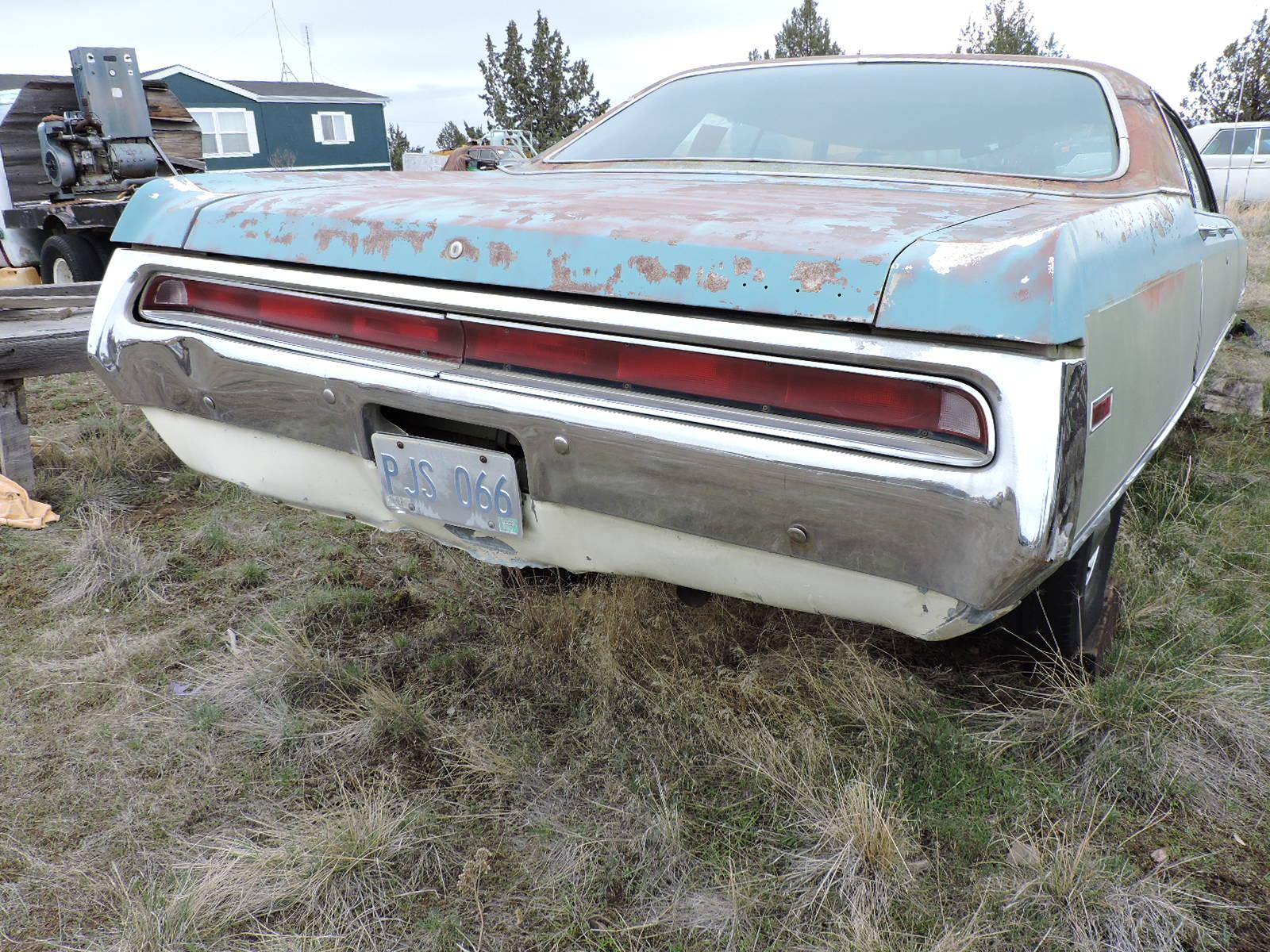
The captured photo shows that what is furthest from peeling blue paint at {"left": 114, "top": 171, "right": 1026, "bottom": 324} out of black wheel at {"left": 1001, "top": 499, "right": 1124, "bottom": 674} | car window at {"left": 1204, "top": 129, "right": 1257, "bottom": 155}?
car window at {"left": 1204, "top": 129, "right": 1257, "bottom": 155}

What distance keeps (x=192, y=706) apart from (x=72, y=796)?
13.8 inches

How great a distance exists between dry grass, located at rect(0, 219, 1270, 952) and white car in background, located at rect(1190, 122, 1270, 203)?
14715mm

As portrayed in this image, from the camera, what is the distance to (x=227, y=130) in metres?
23.9

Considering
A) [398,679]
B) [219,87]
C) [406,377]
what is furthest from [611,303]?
[219,87]

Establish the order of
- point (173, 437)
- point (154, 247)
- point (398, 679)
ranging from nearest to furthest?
point (154, 247)
point (173, 437)
point (398, 679)

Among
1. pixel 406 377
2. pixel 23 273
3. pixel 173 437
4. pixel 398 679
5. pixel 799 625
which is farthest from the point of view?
pixel 23 273

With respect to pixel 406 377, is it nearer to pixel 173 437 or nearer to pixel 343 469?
pixel 343 469

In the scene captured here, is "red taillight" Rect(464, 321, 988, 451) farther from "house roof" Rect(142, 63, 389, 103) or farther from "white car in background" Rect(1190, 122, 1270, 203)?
"house roof" Rect(142, 63, 389, 103)

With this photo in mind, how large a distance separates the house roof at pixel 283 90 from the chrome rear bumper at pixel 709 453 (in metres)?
25.2

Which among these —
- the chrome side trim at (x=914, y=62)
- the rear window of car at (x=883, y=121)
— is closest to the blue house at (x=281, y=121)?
the chrome side trim at (x=914, y=62)

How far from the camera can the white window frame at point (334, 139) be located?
83.8ft

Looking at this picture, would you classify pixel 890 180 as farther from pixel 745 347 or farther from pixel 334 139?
pixel 334 139

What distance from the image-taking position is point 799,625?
248 centimetres

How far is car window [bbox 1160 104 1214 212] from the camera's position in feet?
9.46
